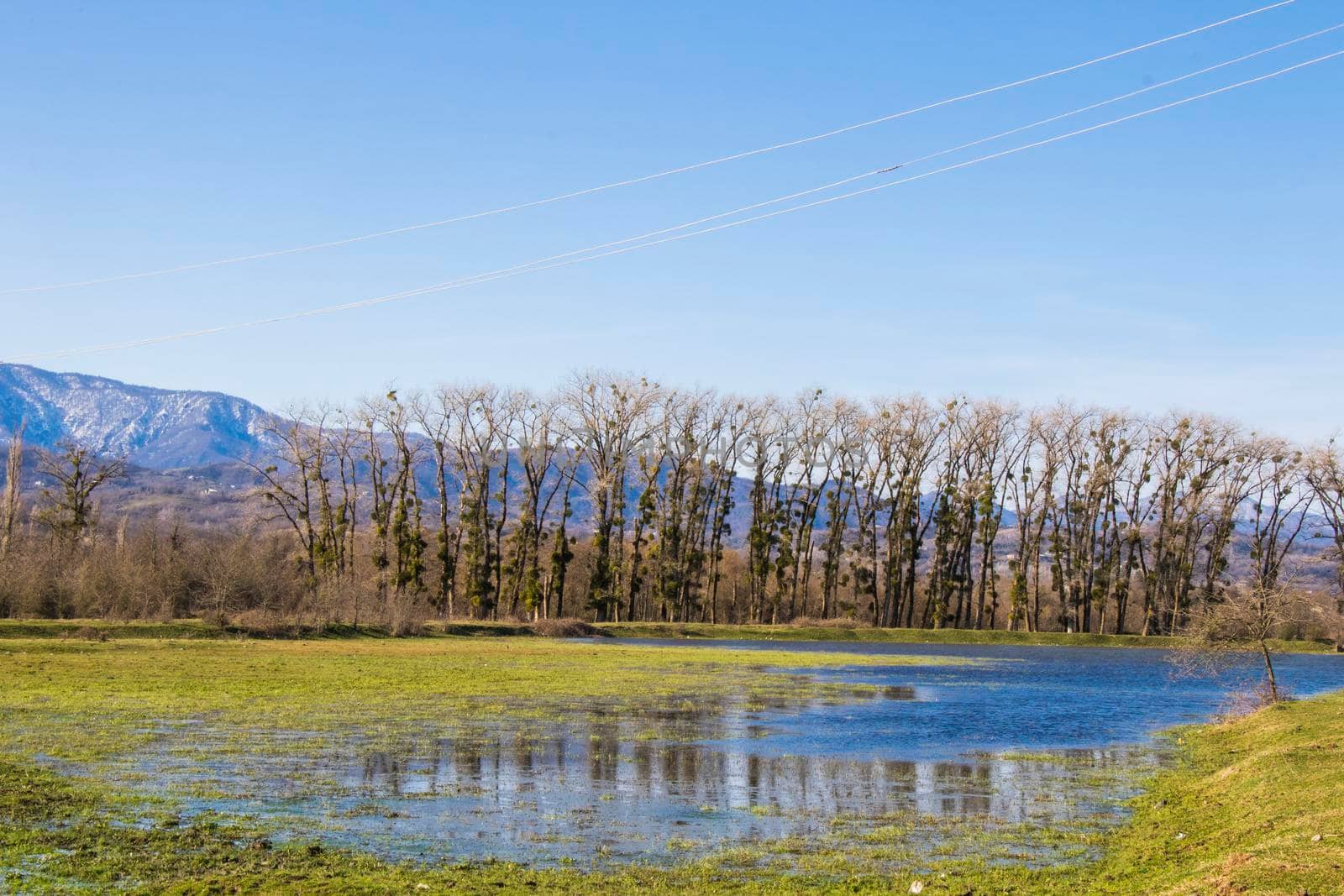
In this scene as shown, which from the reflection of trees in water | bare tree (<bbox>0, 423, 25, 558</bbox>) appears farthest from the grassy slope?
bare tree (<bbox>0, 423, 25, 558</bbox>)

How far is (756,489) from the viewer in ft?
327

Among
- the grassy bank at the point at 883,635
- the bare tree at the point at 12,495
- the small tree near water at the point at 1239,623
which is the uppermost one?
the bare tree at the point at 12,495

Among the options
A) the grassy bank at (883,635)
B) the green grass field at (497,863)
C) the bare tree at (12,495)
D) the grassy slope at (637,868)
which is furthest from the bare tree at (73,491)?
the grassy slope at (637,868)

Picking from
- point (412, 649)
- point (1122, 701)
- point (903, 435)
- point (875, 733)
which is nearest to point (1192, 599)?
point (903, 435)

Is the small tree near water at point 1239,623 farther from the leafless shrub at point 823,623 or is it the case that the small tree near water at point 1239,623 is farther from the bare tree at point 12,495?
the bare tree at point 12,495

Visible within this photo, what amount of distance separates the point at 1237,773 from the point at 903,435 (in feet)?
262

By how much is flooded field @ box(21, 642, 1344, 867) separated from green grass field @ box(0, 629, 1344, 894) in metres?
0.46

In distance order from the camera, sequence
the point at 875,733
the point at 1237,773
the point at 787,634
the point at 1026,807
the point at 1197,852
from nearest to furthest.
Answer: the point at 1197,852
the point at 1026,807
the point at 1237,773
the point at 875,733
the point at 787,634

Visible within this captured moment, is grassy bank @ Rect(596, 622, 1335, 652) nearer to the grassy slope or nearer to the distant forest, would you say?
the distant forest

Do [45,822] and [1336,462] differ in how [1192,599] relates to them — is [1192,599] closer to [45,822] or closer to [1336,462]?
[1336,462]

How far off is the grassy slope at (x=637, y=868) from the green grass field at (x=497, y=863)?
0.13 feet

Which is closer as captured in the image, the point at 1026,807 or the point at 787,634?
the point at 1026,807

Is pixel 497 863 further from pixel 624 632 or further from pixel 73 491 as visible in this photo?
pixel 73 491

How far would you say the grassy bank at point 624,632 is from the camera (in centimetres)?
5894
